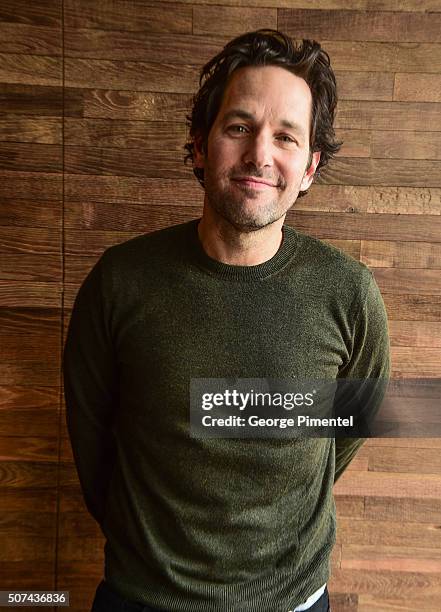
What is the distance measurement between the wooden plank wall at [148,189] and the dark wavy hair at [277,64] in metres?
0.18

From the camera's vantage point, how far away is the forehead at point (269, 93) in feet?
2.64

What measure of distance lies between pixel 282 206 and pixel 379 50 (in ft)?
1.56

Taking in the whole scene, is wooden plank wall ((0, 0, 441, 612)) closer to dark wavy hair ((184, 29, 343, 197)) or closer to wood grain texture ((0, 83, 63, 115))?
wood grain texture ((0, 83, 63, 115))

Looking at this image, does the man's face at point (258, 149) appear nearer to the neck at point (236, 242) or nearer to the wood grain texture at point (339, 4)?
the neck at point (236, 242)

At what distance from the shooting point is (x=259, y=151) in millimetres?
787

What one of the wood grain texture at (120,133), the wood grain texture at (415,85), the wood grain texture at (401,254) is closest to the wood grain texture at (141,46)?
the wood grain texture at (120,133)

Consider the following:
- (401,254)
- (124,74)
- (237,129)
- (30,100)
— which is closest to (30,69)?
(30,100)

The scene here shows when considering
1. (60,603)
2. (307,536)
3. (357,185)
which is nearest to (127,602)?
(307,536)

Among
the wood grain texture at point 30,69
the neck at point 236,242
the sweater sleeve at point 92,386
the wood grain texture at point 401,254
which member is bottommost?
the sweater sleeve at point 92,386

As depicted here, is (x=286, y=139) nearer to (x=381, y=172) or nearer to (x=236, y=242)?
(x=236, y=242)

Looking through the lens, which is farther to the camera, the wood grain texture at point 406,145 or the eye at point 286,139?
the wood grain texture at point 406,145

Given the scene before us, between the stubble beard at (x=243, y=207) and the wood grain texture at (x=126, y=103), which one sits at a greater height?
the wood grain texture at (x=126, y=103)

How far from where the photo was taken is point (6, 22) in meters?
1.06

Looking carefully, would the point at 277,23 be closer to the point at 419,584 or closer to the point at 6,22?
the point at 6,22
